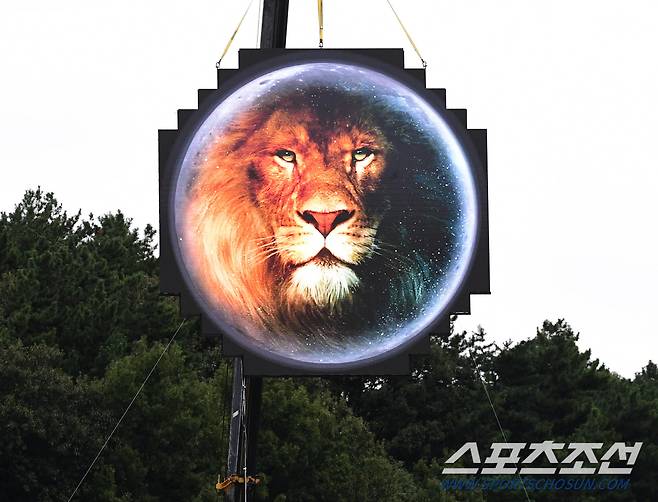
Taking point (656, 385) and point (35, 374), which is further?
point (656, 385)

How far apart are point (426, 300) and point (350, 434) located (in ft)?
116

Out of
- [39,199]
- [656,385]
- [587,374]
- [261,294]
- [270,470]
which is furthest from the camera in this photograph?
[656,385]

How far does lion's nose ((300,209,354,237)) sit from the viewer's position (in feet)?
74.6

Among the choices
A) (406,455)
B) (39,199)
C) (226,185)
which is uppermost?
(39,199)

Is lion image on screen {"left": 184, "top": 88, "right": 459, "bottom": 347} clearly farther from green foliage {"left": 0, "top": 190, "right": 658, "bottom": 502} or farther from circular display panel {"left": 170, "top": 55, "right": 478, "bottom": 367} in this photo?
green foliage {"left": 0, "top": 190, "right": 658, "bottom": 502}

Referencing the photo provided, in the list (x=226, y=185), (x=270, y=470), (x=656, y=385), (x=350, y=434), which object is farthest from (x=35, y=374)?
(x=656, y=385)

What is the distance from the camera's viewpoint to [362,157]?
2288cm

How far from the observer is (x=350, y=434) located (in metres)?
57.3

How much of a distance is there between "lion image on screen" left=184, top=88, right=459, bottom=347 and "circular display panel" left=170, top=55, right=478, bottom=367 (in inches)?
0.6

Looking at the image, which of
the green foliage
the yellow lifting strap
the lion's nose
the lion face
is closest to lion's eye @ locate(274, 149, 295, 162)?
the lion face

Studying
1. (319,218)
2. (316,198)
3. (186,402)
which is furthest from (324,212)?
(186,402)

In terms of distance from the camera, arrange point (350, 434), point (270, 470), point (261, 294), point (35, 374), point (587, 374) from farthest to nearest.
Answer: point (587, 374), point (350, 434), point (270, 470), point (35, 374), point (261, 294)

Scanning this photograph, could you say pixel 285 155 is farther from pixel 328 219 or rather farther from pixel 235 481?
pixel 235 481

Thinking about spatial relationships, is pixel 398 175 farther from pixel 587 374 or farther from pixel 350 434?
pixel 587 374
